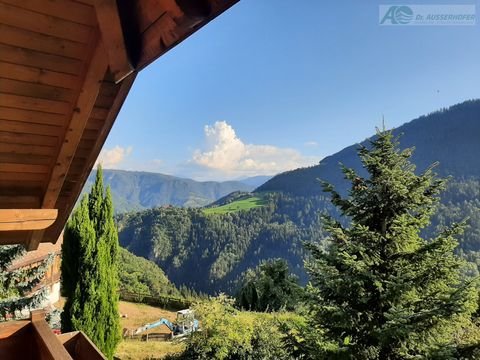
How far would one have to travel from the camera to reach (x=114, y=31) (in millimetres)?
1097

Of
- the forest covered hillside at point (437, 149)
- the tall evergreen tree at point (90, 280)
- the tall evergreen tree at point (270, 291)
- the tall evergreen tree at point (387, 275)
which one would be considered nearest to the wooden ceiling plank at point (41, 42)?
the tall evergreen tree at point (387, 275)

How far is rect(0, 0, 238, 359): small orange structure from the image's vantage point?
104 centimetres

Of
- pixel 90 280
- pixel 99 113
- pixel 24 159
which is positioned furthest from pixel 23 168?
pixel 90 280

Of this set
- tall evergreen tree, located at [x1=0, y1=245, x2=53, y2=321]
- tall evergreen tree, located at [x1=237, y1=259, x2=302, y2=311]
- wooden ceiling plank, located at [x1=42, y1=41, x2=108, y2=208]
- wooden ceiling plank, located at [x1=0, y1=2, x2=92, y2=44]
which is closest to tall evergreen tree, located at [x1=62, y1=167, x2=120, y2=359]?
tall evergreen tree, located at [x1=0, y1=245, x2=53, y2=321]

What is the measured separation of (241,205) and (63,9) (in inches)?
5262

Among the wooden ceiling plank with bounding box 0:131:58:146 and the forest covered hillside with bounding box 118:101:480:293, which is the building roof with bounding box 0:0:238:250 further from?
the forest covered hillside with bounding box 118:101:480:293

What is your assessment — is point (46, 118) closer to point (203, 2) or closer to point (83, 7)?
point (83, 7)

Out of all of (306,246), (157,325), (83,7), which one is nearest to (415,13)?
(306,246)

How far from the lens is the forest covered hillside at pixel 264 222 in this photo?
9031cm

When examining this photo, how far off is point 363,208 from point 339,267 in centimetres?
118

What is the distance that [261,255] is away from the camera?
10738 centimetres

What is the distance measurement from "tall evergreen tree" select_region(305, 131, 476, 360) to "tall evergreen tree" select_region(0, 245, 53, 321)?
6333 millimetres

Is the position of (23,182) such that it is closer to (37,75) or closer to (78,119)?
(78,119)

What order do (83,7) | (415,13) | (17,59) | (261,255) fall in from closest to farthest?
1. (83,7)
2. (17,59)
3. (415,13)
4. (261,255)
